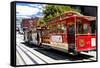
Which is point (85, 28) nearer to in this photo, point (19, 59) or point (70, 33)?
point (70, 33)

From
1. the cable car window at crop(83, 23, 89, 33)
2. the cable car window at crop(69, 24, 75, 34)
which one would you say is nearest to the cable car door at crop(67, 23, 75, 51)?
the cable car window at crop(69, 24, 75, 34)

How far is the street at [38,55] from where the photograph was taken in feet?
9.07

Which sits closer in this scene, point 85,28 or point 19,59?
point 19,59

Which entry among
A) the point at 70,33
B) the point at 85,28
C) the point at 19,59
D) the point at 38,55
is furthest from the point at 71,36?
the point at 19,59

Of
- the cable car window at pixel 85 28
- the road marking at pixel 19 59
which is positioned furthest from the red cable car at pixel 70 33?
the road marking at pixel 19 59

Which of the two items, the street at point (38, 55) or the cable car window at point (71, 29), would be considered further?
the cable car window at point (71, 29)

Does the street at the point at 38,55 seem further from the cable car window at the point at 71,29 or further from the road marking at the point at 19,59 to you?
the cable car window at the point at 71,29

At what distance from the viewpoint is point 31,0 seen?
284 centimetres

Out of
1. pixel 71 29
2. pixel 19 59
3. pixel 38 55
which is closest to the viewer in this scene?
pixel 19 59

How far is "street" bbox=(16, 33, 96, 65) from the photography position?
109 inches

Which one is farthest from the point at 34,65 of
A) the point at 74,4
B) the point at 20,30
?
the point at 74,4

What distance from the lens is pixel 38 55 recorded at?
2.88m

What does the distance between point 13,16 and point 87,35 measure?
922 millimetres
